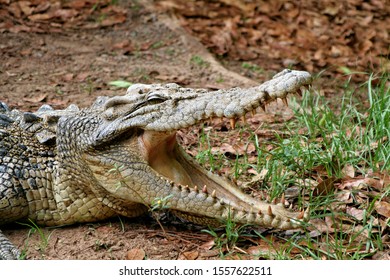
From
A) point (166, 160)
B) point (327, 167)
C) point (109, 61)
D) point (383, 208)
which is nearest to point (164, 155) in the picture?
point (166, 160)

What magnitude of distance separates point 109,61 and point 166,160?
3636 mm

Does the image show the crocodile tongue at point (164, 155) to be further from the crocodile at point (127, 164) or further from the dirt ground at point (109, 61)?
the dirt ground at point (109, 61)

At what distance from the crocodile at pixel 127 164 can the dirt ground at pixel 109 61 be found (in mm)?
158

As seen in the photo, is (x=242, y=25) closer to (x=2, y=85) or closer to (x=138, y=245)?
(x=2, y=85)

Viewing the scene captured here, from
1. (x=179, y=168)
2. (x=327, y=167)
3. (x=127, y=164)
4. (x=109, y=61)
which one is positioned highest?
(x=127, y=164)

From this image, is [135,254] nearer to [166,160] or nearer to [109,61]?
[166,160]

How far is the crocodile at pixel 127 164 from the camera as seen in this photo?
3684 mm

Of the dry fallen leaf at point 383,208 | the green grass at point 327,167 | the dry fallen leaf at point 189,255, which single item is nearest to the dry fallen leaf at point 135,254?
the dry fallen leaf at point 189,255

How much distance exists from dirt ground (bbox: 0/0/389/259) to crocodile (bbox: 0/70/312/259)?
158 millimetres

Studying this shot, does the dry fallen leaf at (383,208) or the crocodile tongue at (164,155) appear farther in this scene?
the dry fallen leaf at (383,208)

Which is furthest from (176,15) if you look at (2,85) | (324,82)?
(2,85)

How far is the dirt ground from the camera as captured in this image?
159 inches

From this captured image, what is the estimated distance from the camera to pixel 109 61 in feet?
24.5

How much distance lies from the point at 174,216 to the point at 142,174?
55 centimetres
